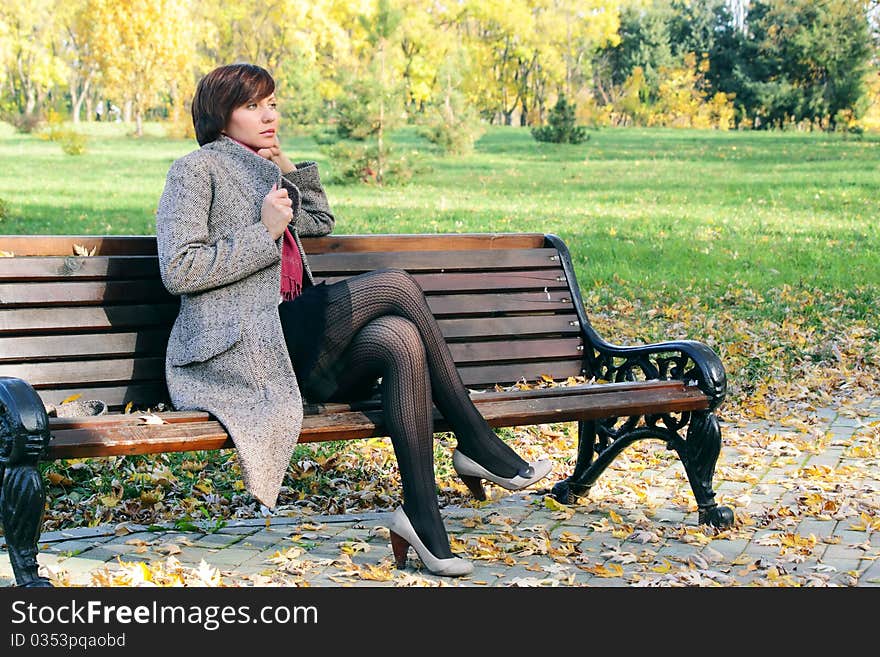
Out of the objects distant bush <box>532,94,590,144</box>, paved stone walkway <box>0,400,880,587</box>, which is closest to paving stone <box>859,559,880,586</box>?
paved stone walkway <box>0,400,880,587</box>

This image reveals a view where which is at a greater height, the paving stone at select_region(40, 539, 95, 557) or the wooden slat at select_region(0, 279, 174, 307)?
the wooden slat at select_region(0, 279, 174, 307)

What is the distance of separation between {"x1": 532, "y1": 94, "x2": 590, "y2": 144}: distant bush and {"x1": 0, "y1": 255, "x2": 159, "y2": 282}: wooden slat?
25.1 metres

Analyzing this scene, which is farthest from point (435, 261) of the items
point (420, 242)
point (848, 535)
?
point (848, 535)

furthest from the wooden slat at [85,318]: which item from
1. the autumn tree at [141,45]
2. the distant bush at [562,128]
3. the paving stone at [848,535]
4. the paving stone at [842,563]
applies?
the autumn tree at [141,45]

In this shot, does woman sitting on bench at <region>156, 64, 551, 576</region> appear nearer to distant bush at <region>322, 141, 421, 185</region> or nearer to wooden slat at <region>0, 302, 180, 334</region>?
wooden slat at <region>0, 302, 180, 334</region>

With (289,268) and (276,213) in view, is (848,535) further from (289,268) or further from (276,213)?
(276,213)

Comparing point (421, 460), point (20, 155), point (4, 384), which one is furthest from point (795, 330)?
point (20, 155)

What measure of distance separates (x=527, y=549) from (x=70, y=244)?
1.80 metres

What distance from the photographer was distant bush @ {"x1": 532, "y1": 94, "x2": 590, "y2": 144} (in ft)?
93.4

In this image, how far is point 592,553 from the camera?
397 centimetres

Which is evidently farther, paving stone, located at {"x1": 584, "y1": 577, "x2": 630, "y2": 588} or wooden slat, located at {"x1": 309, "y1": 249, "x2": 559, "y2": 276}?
wooden slat, located at {"x1": 309, "y1": 249, "x2": 559, "y2": 276}

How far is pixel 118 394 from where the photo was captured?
3.89 m

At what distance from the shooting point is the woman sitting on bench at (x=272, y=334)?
361cm
